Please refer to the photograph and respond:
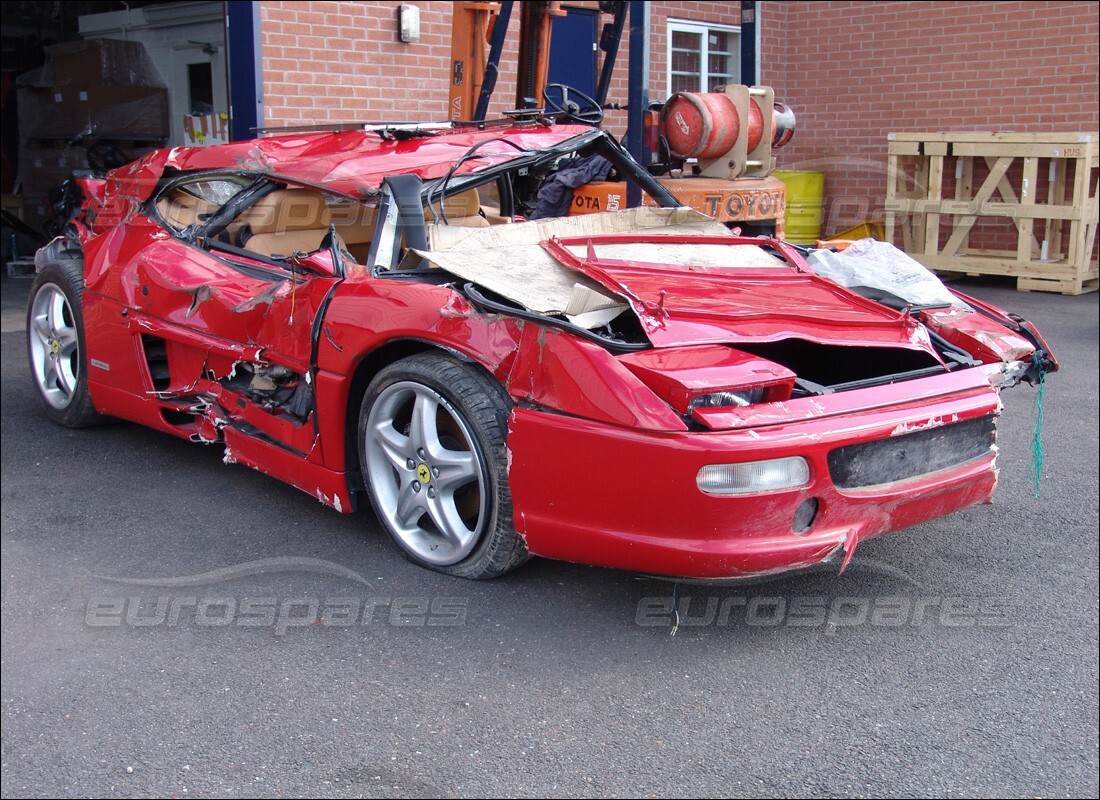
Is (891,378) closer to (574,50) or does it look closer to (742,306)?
(742,306)

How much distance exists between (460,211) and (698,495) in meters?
1.82

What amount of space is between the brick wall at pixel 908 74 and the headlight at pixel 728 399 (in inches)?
375

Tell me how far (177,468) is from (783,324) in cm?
280

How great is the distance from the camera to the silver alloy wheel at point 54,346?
5.12m

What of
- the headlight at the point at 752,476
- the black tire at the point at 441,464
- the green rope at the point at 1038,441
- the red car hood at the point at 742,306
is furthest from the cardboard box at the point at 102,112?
the headlight at the point at 752,476

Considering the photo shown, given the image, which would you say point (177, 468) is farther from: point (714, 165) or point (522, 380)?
point (714, 165)

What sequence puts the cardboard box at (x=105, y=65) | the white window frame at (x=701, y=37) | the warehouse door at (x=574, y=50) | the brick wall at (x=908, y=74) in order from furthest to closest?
the white window frame at (x=701, y=37), the cardboard box at (x=105, y=65), the brick wall at (x=908, y=74), the warehouse door at (x=574, y=50)

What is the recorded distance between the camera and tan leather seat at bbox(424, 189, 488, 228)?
3875 millimetres

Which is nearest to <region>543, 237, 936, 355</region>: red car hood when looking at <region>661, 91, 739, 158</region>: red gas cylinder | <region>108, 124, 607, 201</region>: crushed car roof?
<region>108, 124, 607, 201</region>: crushed car roof

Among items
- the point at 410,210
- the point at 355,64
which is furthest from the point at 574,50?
the point at 410,210

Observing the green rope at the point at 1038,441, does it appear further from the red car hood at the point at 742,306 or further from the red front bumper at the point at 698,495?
the red front bumper at the point at 698,495

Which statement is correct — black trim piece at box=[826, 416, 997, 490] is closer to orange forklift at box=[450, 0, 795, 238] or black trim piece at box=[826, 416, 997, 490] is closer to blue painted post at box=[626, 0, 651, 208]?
orange forklift at box=[450, 0, 795, 238]

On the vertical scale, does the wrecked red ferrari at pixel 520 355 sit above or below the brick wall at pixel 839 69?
below

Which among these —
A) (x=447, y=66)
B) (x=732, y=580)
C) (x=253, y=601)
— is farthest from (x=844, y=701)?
(x=447, y=66)
